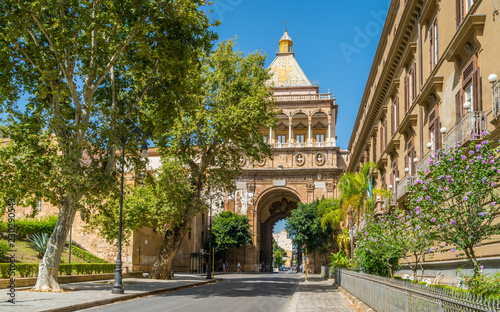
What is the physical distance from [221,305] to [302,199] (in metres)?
42.5

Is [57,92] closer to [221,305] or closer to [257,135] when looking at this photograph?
[221,305]

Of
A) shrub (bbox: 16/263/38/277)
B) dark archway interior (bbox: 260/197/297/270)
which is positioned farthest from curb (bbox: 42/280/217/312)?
dark archway interior (bbox: 260/197/297/270)

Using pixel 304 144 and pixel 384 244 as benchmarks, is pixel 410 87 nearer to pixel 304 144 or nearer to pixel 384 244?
pixel 384 244

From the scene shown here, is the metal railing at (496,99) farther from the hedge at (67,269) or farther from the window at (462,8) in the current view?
the hedge at (67,269)

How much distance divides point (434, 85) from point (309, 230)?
3387cm

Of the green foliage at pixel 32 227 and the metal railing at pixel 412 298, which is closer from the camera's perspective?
the metal railing at pixel 412 298

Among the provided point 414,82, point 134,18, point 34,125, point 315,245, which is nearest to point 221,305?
point 34,125

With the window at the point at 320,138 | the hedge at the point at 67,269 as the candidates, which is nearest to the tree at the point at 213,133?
the hedge at the point at 67,269

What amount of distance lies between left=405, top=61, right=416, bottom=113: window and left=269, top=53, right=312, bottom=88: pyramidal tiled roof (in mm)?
39816

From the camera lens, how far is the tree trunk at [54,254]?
1688 cm

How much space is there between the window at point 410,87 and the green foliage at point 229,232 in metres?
Result: 32.2

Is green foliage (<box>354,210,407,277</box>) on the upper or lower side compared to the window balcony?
lower

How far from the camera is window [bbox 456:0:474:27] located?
47.8 ft

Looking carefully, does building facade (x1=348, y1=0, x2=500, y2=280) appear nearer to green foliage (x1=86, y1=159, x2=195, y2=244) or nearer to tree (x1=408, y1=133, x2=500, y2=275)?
tree (x1=408, y1=133, x2=500, y2=275)
